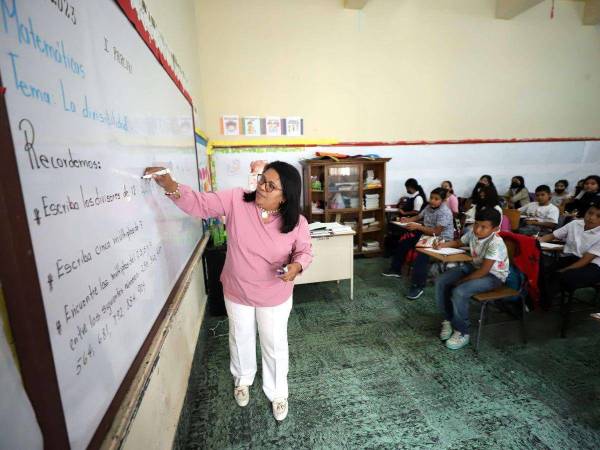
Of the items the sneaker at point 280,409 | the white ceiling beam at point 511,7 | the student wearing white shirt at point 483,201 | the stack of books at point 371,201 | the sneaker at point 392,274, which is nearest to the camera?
the sneaker at point 280,409

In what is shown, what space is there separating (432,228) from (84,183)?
3495 millimetres

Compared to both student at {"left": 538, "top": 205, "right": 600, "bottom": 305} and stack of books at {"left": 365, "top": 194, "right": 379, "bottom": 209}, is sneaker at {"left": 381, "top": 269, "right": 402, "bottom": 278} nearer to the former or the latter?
stack of books at {"left": 365, "top": 194, "right": 379, "bottom": 209}

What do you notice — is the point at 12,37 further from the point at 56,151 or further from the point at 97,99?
the point at 97,99

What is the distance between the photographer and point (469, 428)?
166 centimetres

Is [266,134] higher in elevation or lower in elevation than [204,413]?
higher

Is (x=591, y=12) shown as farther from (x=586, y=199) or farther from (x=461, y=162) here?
(x=586, y=199)

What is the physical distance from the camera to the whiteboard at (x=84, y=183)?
1.77 ft

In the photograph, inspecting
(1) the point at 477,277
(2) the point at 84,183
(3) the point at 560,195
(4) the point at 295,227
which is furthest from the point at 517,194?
(2) the point at 84,183

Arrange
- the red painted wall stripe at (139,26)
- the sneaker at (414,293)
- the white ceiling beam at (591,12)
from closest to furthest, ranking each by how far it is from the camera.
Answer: the red painted wall stripe at (139,26)
the sneaker at (414,293)
the white ceiling beam at (591,12)

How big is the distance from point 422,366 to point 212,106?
4232 millimetres

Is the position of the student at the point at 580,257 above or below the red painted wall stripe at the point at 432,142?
below

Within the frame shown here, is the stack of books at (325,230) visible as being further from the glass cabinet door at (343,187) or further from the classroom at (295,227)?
the glass cabinet door at (343,187)

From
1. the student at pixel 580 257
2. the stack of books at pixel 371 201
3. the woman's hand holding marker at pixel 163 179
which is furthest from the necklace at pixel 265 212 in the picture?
the stack of books at pixel 371 201

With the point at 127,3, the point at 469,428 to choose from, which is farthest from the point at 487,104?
the point at 127,3
